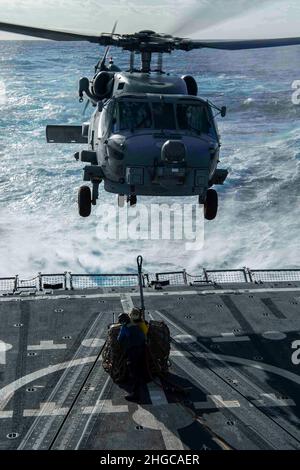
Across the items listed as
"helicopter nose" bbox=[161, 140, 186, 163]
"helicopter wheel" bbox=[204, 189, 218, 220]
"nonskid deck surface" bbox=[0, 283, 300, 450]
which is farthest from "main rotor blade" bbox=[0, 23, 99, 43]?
"nonskid deck surface" bbox=[0, 283, 300, 450]

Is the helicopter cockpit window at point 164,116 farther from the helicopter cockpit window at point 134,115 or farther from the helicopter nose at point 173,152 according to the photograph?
the helicopter nose at point 173,152

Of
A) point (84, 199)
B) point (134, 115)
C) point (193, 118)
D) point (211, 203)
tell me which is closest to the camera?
point (134, 115)

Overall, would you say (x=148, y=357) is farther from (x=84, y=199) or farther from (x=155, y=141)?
(x=84, y=199)

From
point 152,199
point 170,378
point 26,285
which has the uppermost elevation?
point 152,199

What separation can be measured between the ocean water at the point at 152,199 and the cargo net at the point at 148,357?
18128 mm

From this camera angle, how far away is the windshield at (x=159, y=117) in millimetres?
17844

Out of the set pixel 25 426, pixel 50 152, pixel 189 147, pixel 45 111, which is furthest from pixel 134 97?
pixel 45 111

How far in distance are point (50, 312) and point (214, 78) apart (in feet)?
198

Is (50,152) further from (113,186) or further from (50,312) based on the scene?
(113,186)

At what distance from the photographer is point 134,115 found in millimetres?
18031

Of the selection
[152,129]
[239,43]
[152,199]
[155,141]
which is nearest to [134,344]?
[155,141]

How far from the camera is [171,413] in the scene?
16047 mm

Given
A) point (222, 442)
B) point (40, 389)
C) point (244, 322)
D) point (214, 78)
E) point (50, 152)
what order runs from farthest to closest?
point (214, 78)
point (50, 152)
point (244, 322)
point (40, 389)
point (222, 442)

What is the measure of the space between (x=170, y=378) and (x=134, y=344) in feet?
6.63
